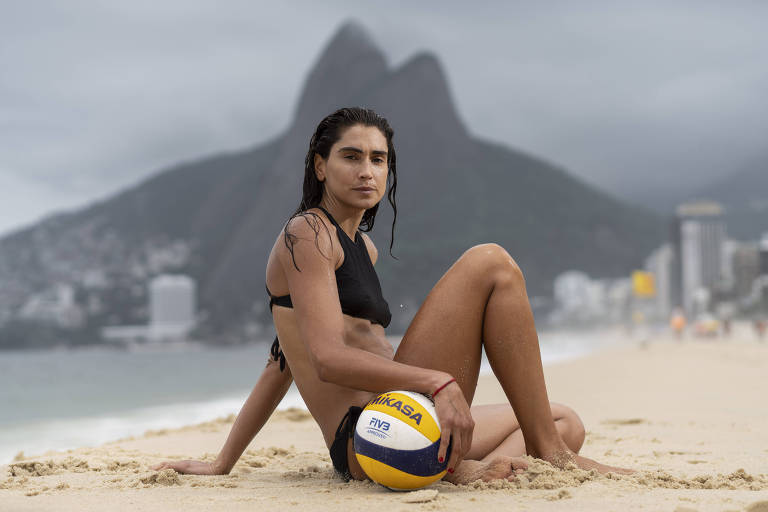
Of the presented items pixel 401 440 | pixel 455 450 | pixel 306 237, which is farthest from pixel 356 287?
pixel 455 450

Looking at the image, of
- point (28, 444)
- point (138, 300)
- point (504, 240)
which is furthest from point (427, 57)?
point (28, 444)

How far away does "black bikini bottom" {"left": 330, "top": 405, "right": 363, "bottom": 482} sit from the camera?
9.32ft

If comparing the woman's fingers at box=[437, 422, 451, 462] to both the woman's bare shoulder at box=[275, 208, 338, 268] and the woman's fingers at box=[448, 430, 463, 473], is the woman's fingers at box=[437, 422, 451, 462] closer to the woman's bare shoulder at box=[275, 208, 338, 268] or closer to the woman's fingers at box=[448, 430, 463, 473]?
the woman's fingers at box=[448, 430, 463, 473]

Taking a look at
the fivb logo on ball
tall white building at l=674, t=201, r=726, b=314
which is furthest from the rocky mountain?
the fivb logo on ball

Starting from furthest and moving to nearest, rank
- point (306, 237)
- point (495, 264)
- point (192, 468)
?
A: point (192, 468)
point (495, 264)
point (306, 237)

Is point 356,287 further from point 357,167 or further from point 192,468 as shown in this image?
point 192,468

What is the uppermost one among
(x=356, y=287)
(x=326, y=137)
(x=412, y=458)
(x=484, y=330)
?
(x=326, y=137)

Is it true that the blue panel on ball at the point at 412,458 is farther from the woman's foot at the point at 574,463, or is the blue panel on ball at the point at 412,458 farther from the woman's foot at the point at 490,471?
the woman's foot at the point at 574,463

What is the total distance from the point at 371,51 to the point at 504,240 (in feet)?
181

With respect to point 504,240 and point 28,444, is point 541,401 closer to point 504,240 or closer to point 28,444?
point 28,444

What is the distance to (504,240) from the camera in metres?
106

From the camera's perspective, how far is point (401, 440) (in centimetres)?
257

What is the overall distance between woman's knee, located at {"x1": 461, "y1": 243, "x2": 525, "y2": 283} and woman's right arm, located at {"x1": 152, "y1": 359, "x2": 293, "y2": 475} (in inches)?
42.2

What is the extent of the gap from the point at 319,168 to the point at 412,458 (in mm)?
1245
